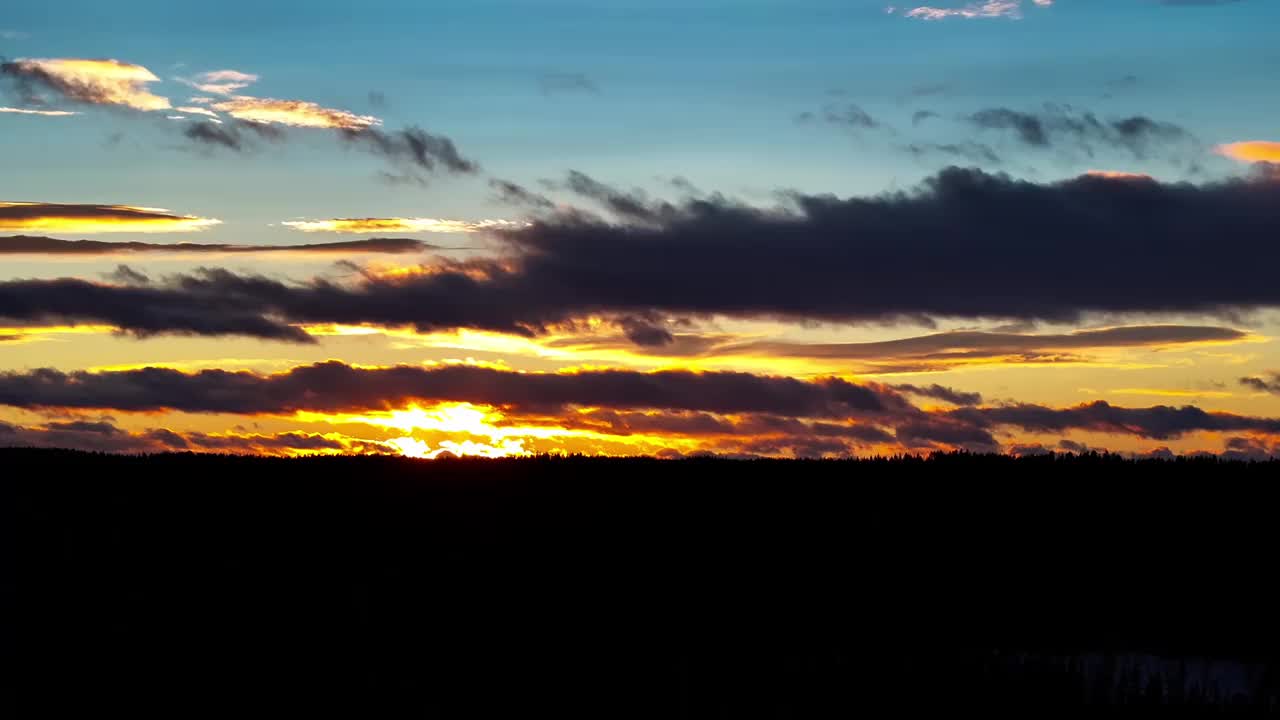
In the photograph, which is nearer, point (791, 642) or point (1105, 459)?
point (791, 642)

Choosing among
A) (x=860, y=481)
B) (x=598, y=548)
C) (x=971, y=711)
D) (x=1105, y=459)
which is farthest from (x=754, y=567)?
(x=971, y=711)

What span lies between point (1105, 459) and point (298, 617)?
22789 mm

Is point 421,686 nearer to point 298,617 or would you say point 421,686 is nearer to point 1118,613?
point 298,617

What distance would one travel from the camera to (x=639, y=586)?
116ft

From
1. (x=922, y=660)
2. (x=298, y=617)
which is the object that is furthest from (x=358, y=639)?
(x=922, y=660)

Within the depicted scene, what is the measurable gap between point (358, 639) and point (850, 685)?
8971mm

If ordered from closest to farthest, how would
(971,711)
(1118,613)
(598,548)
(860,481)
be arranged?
(971,711) → (1118,613) → (598,548) → (860,481)

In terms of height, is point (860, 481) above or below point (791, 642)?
above

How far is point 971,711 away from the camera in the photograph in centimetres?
2380

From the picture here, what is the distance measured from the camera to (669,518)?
138 feet

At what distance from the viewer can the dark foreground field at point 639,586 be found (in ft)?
80.1

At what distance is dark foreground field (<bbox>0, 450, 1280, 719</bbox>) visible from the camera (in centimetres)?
2442

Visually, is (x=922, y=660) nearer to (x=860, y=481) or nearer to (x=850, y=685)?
(x=850, y=685)

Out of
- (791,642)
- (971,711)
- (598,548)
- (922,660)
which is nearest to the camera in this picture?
(971,711)
